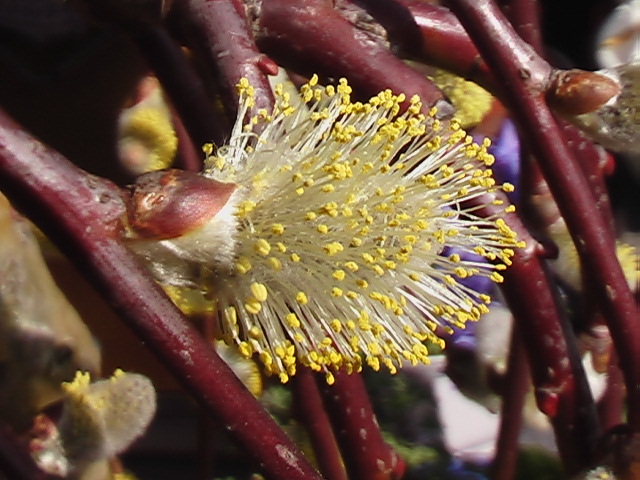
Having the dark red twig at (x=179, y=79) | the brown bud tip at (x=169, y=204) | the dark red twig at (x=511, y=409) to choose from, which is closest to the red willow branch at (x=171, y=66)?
the dark red twig at (x=179, y=79)

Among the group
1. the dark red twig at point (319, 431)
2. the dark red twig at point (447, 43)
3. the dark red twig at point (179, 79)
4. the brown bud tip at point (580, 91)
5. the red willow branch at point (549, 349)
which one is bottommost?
the dark red twig at point (319, 431)

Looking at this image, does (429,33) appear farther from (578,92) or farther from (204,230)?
(204,230)

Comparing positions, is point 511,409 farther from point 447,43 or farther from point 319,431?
point 447,43

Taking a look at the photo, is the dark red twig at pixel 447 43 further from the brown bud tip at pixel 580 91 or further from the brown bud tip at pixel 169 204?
the brown bud tip at pixel 169 204

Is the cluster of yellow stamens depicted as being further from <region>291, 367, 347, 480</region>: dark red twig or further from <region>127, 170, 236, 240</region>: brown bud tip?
<region>291, 367, 347, 480</region>: dark red twig

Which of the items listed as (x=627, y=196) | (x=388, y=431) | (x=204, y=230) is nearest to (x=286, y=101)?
(x=204, y=230)

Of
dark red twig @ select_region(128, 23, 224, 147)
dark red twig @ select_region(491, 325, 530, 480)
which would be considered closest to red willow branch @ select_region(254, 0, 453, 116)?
dark red twig @ select_region(128, 23, 224, 147)

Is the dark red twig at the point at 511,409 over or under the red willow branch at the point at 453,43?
under
